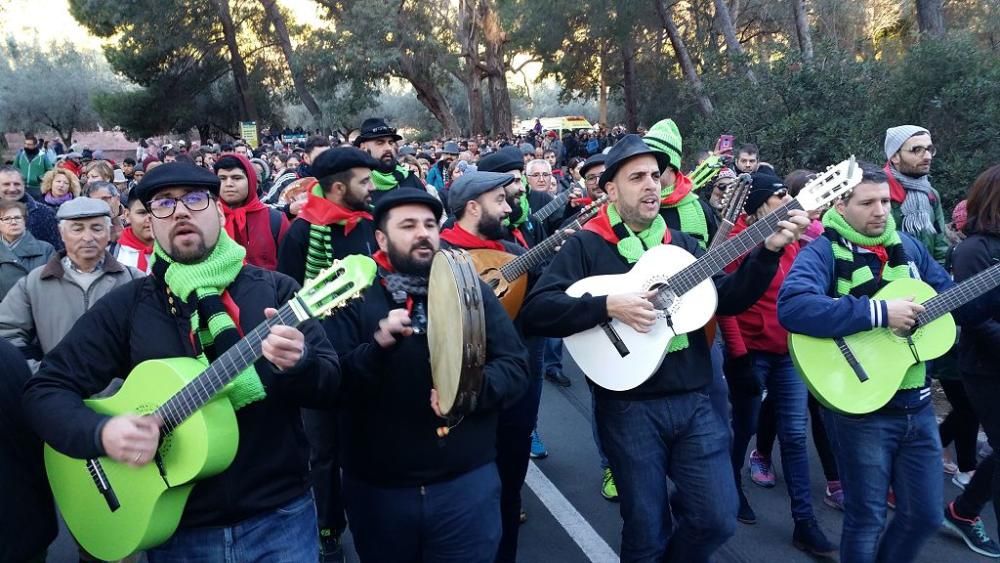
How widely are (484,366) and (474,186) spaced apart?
6.87ft

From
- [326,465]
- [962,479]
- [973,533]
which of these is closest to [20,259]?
[326,465]

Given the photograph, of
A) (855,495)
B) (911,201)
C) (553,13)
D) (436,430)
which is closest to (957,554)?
(855,495)

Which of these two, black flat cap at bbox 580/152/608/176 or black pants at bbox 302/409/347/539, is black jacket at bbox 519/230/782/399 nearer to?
black pants at bbox 302/409/347/539

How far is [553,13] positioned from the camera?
88.9ft

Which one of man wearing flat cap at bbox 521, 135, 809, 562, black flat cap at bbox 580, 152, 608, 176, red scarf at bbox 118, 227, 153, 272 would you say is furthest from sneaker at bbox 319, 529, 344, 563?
black flat cap at bbox 580, 152, 608, 176

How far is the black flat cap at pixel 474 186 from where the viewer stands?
4711 millimetres

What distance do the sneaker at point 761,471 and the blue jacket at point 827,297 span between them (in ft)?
6.74

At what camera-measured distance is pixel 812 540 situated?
4500mm

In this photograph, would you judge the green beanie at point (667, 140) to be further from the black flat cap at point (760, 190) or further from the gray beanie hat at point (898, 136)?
the gray beanie hat at point (898, 136)

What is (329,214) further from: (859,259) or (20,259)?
(859,259)

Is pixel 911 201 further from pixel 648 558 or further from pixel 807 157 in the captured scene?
pixel 807 157

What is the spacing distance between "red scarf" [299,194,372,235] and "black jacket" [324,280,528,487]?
2.06 m

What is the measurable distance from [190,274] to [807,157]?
33.0ft

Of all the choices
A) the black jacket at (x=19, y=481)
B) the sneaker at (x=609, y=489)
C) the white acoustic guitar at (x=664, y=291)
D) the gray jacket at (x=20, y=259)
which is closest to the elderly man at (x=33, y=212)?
the gray jacket at (x=20, y=259)
